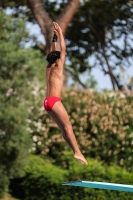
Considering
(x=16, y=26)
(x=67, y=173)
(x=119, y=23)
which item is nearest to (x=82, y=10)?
(x=119, y=23)

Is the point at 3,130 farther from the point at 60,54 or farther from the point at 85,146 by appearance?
the point at 60,54

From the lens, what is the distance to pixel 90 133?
18594 mm

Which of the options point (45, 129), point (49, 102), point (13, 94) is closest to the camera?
point (49, 102)

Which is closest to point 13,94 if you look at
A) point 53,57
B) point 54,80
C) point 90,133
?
point 90,133

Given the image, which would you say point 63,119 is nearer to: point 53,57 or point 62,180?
point 53,57

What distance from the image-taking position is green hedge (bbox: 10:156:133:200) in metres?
13.5

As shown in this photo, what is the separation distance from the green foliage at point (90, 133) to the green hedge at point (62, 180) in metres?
1.48

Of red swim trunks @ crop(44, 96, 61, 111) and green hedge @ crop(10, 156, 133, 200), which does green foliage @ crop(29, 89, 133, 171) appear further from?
red swim trunks @ crop(44, 96, 61, 111)

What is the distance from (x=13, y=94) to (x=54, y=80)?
10.2 m

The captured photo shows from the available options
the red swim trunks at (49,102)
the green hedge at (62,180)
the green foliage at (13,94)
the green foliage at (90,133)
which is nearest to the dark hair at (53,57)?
the red swim trunks at (49,102)

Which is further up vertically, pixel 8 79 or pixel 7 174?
pixel 8 79

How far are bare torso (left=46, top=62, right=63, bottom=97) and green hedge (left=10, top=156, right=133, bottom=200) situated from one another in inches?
304

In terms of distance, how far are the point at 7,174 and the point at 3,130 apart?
1.24 meters

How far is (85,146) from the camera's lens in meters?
18.2
